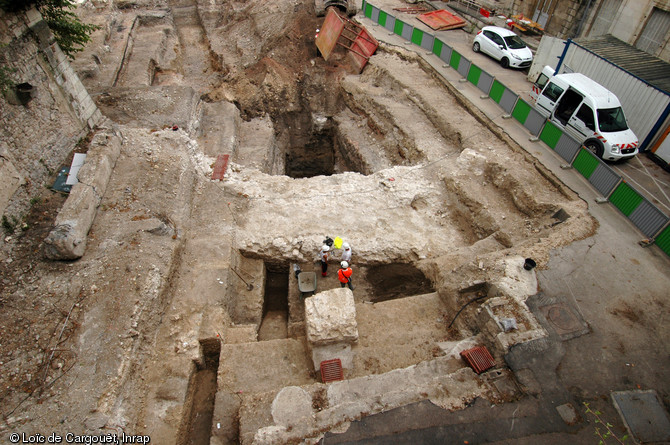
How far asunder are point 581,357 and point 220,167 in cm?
960

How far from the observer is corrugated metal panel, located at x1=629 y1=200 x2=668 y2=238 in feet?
24.4

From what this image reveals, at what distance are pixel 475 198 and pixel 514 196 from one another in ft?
3.11

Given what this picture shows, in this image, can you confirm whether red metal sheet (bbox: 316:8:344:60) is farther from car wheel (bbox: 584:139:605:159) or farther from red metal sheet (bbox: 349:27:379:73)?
car wheel (bbox: 584:139:605:159)

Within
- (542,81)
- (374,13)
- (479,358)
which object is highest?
(374,13)

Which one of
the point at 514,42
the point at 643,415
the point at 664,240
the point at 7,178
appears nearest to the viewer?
the point at 643,415

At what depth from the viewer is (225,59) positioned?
53.2 ft

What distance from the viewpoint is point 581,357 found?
5723 millimetres

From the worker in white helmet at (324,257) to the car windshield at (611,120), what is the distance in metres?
8.14

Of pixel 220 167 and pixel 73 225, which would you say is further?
pixel 220 167

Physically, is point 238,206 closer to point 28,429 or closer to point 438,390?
point 28,429

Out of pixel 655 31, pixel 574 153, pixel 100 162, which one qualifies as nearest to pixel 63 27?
pixel 100 162

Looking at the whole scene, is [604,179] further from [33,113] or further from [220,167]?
[33,113]

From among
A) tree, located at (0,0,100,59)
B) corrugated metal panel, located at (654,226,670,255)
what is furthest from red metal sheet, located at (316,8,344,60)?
corrugated metal panel, located at (654,226,670,255)

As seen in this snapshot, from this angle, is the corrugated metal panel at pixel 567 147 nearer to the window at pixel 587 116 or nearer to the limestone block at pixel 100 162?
the window at pixel 587 116
